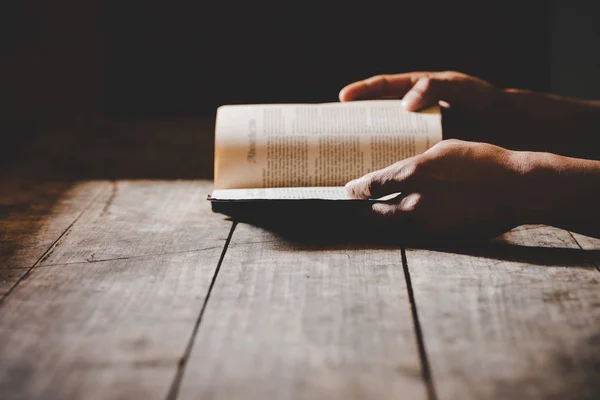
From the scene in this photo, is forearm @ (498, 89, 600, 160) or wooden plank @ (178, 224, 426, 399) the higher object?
forearm @ (498, 89, 600, 160)

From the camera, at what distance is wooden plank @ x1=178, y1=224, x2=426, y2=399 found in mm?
526

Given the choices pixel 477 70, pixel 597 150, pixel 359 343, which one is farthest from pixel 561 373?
pixel 477 70

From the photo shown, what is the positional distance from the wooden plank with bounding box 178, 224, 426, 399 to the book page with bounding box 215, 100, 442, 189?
13 cm

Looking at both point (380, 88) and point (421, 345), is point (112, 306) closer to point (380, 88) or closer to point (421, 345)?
point (421, 345)

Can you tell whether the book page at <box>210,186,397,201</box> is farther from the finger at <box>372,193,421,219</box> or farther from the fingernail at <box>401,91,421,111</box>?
the fingernail at <box>401,91,421,111</box>

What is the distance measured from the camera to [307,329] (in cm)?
63

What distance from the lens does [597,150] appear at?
45.2 inches

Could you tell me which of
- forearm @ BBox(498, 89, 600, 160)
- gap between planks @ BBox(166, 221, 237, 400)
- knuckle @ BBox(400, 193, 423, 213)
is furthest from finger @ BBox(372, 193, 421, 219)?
forearm @ BBox(498, 89, 600, 160)

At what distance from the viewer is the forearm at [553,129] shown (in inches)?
45.0

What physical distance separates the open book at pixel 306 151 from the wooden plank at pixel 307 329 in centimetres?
13

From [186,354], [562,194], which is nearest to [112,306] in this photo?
[186,354]

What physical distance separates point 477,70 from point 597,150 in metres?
1.16

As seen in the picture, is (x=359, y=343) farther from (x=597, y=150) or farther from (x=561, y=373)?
(x=597, y=150)

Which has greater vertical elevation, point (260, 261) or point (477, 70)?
point (477, 70)
